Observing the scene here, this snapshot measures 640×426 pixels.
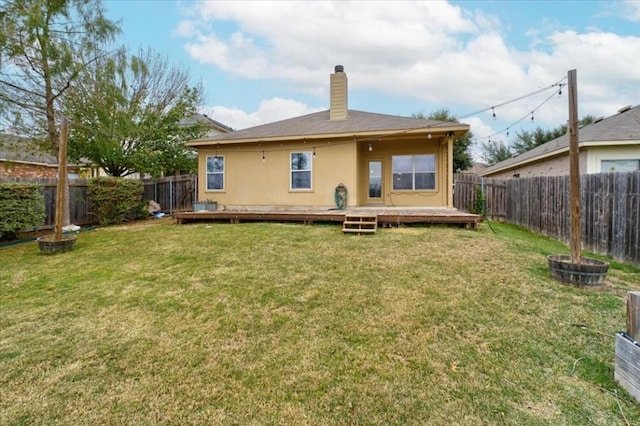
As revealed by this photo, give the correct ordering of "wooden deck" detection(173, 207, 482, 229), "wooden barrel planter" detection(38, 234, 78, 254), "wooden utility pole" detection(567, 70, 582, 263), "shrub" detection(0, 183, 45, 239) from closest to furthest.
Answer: "wooden utility pole" detection(567, 70, 582, 263) < "wooden barrel planter" detection(38, 234, 78, 254) < "shrub" detection(0, 183, 45, 239) < "wooden deck" detection(173, 207, 482, 229)

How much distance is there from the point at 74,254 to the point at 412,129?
8689 millimetres

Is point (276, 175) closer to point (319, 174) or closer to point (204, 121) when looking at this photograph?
point (319, 174)

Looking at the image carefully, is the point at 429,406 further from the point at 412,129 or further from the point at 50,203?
the point at 50,203

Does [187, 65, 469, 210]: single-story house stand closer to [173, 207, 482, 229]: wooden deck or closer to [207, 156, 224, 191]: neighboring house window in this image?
[207, 156, 224, 191]: neighboring house window

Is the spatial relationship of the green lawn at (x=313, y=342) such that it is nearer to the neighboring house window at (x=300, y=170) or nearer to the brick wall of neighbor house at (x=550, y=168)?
the neighboring house window at (x=300, y=170)

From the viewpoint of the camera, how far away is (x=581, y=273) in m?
4.11

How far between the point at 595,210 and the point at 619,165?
455cm

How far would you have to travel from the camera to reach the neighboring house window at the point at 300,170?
10320 millimetres

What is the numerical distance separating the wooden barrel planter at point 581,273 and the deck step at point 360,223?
3.64 m

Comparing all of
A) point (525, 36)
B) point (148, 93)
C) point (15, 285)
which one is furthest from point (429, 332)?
point (148, 93)

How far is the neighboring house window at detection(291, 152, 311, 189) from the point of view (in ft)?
33.9

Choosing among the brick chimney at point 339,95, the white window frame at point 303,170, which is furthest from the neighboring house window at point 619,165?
the white window frame at point 303,170

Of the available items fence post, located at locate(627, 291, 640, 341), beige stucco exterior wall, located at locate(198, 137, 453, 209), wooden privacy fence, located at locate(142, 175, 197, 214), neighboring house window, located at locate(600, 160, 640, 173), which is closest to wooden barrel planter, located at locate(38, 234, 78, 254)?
beige stucco exterior wall, located at locate(198, 137, 453, 209)

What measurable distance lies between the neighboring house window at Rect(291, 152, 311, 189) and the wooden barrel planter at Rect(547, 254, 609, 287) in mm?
7205
